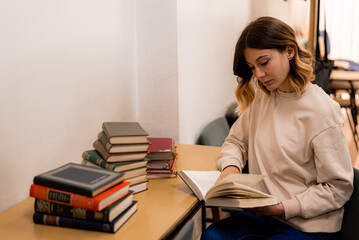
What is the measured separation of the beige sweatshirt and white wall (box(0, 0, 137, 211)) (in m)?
0.67

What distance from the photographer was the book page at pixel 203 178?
120 centimetres

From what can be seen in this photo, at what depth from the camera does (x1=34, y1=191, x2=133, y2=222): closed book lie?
35.9 inches

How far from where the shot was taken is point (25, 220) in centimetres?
102

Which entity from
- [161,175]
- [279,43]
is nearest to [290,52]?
[279,43]

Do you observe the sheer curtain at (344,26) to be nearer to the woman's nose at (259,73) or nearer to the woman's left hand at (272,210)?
the woman's nose at (259,73)

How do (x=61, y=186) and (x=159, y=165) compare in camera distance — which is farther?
(x=159, y=165)

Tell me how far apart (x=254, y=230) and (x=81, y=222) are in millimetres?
653

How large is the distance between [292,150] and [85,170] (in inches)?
29.5

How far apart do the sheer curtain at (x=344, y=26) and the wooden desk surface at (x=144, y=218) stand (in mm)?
5182

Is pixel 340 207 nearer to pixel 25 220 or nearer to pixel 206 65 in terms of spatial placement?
pixel 25 220

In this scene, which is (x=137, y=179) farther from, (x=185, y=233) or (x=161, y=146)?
(x=185, y=233)

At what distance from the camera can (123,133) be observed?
117 cm

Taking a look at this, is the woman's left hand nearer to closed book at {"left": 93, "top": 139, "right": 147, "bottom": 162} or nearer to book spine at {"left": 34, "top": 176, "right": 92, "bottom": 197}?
closed book at {"left": 93, "top": 139, "right": 147, "bottom": 162}

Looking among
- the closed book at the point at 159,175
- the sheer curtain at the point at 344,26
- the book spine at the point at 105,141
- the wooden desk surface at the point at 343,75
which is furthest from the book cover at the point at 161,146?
the sheer curtain at the point at 344,26
